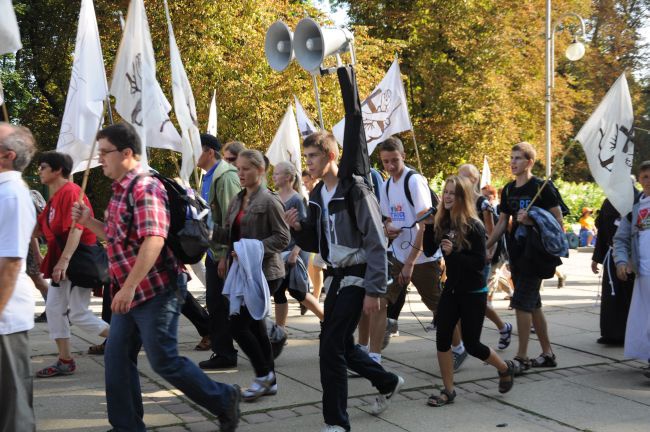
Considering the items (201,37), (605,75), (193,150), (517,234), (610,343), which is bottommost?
(610,343)

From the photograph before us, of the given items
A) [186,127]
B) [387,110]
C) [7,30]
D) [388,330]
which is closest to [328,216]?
[388,330]

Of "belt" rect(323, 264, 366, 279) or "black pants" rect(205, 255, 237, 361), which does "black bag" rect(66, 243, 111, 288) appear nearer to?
"black pants" rect(205, 255, 237, 361)

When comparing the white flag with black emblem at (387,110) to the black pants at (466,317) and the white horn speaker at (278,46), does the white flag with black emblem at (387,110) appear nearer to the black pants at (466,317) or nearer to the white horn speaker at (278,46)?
the white horn speaker at (278,46)

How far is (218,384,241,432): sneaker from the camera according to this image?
14.5ft

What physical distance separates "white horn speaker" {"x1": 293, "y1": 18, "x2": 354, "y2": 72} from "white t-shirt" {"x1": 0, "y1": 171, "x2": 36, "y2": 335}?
96.4 inches

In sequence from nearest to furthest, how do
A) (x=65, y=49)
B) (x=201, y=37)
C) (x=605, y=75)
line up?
(x=201, y=37) < (x=65, y=49) < (x=605, y=75)

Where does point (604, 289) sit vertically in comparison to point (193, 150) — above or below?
below

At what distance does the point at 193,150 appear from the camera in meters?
6.94

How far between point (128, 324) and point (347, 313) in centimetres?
128

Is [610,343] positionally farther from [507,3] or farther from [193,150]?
[507,3]

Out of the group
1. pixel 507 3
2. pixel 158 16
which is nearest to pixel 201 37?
pixel 158 16

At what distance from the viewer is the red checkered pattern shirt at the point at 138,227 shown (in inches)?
160

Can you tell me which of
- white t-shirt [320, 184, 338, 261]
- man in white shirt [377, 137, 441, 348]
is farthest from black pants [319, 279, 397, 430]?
man in white shirt [377, 137, 441, 348]

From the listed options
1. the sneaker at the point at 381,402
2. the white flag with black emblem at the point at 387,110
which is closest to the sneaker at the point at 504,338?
the sneaker at the point at 381,402
